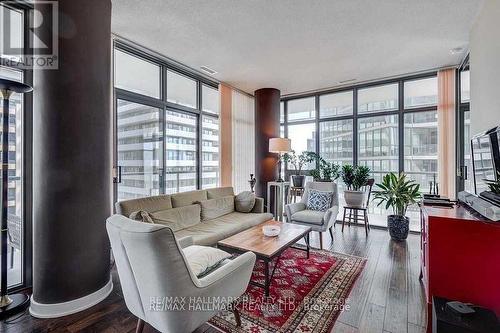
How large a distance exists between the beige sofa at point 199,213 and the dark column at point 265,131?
144 cm

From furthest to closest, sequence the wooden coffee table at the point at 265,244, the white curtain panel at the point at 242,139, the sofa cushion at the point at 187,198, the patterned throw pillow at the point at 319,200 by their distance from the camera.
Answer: the white curtain panel at the point at 242,139
the patterned throw pillow at the point at 319,200
the sofa cushion at the point at 187,198
the wooden coffee table at the point at 265,244

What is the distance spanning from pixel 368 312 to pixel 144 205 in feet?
8.45

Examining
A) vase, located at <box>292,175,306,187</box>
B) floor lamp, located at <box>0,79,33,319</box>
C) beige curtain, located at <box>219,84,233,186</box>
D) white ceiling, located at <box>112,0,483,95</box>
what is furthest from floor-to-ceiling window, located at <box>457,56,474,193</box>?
floor lamp, located at <box>0,79,33,319</box>

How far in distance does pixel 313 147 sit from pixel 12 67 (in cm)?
510

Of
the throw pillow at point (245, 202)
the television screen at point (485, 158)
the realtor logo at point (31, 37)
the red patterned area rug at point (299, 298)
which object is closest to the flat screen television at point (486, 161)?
the television screen at point (485, 158)

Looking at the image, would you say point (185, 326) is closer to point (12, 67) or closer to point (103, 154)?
point (103, 154)

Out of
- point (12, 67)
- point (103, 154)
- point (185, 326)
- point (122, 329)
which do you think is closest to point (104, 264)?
point (122, 329)

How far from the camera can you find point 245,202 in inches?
159

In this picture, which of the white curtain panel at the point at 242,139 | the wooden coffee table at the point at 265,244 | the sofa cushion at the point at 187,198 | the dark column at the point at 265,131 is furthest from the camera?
the dark column at the point at 265,131

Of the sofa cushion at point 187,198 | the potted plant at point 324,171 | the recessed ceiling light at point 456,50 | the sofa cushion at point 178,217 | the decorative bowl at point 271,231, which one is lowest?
the decorative bowl at point 271,231

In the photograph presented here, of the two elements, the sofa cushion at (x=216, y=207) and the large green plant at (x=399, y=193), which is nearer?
the sofa cushion at (x=216, y=207)

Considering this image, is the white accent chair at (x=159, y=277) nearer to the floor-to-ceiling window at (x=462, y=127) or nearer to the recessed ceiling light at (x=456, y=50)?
the recessed ceiling light at (x=456, y=50)

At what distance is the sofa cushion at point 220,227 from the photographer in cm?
279

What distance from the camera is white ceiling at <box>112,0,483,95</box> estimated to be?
2629 millimetres
